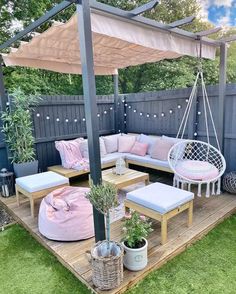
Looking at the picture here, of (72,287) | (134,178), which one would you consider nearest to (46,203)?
(72,287)

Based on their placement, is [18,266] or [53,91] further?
[53,91]

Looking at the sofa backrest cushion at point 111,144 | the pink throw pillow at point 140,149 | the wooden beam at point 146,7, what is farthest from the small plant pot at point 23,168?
the wooden beam at point 146,7

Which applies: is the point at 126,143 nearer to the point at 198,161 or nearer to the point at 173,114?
the point at 173,114

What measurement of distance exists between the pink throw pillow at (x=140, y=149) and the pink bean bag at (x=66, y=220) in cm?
214

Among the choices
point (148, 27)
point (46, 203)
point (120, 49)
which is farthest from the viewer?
point (120, 49)

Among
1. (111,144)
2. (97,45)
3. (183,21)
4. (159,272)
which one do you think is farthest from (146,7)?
(111,144)

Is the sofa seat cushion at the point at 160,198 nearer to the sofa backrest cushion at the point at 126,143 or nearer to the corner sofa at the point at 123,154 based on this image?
the corner sofa at the point at 123,154

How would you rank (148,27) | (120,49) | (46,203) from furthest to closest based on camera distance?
(120,49) → (46,203) → (148,27)

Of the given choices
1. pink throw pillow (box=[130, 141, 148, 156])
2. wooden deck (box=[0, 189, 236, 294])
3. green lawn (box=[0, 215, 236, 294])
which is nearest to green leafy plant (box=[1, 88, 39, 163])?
wooden deck (box=[0, 189, 236, 294])

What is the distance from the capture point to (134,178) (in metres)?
3.71

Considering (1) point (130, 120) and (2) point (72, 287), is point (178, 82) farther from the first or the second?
(2) point (72, 287)

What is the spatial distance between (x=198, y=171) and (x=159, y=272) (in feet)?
5.22

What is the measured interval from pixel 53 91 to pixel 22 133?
16.9 ft

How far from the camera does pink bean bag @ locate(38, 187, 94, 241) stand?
8.69ft
